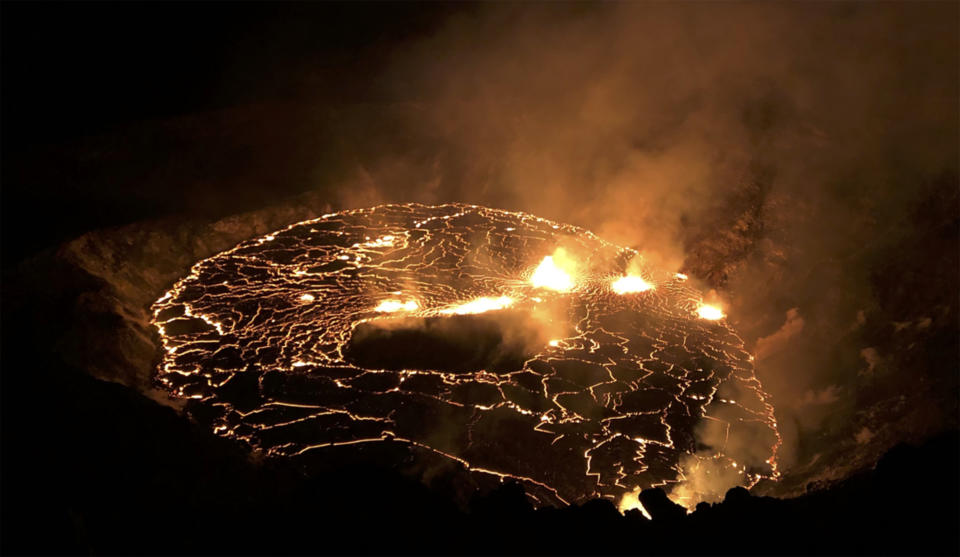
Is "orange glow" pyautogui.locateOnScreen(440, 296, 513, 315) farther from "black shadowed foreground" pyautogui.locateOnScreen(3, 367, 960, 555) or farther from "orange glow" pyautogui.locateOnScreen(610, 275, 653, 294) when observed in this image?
"black shadowed foreground" pyautogui.locateOnScreen(3, 367, 960, 555)

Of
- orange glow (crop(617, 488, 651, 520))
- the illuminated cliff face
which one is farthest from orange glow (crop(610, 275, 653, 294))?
orange glow (crop(617, 488, 651, 520))

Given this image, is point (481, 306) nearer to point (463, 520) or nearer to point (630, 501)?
point (630, 501)

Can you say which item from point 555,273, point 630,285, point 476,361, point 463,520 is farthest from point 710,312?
point 463,520

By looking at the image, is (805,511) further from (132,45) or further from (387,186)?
(132,45)

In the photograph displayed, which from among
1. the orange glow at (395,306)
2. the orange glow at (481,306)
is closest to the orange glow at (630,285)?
the orange glow at (481,306)

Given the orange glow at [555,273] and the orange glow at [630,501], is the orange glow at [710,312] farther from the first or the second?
the orange glow at [630,501]

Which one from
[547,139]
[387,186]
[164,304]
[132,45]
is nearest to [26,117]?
[132,45]
